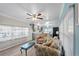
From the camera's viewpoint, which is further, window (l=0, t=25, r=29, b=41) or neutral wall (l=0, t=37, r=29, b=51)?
neutral wall (l=0, t=37, r=29, b=51)

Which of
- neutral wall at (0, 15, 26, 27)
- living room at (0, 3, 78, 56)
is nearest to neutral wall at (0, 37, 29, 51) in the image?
living room at (0, 3, 78, 56)

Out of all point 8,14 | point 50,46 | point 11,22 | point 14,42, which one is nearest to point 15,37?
point 14,42

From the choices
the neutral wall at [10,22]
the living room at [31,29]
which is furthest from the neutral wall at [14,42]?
the neutral wall at [10,22]

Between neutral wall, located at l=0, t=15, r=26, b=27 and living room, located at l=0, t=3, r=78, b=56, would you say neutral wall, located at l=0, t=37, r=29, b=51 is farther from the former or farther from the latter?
neutral wall, located at l=0, t=15, r=26, b=27

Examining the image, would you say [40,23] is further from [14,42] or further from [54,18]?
[14,42]

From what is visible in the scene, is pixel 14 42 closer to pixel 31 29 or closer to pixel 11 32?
pixel 11 32

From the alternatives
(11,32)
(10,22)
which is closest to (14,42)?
(11,32)

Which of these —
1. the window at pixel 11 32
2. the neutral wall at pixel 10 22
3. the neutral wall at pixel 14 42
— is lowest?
the neutral wall at pixel 14 42

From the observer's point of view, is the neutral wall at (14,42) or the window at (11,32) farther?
the neutral wall at (14,42)

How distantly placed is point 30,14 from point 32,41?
0.41 metres

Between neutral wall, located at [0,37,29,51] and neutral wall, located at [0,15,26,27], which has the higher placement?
neutral wall, located at [0,15,26,27]

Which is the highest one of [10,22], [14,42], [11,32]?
[10,22]

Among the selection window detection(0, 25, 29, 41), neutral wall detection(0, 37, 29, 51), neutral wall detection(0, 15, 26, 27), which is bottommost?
neutral wall detection(0, 37, 29, 51)

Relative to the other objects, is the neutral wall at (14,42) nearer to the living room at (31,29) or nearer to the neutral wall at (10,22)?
the living room at (31,29)
